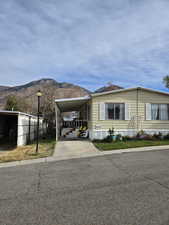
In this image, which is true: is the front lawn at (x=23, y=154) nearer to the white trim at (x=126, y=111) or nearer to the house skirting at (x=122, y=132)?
the house skirting at (x=122, y=132)

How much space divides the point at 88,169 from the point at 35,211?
3.10 metres

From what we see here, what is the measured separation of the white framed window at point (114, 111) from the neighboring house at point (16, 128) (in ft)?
20.1

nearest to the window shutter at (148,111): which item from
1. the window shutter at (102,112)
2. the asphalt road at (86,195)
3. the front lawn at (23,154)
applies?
the window shutter at (102,112)

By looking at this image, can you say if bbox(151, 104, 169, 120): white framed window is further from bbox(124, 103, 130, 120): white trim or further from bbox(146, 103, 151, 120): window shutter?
bbox(124, 103, 130, 120): white trim

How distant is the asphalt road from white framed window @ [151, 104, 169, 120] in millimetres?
7436

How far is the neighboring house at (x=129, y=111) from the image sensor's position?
12.7 metres

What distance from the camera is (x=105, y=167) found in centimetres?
646

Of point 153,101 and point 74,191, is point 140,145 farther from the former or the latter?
point 74,191

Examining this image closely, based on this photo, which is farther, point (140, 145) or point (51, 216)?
point (140, 145)

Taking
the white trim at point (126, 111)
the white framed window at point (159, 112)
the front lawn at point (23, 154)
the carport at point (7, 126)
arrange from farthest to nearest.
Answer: the carport at point (7, 126) → the white framed window at point (159, 112) → the white trim at point (126, 111) → the front lawn at point (23, 154)

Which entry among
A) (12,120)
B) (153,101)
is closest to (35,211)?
(153,101)

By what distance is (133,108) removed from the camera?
13156 mm

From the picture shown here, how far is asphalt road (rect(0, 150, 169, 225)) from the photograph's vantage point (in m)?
3.05

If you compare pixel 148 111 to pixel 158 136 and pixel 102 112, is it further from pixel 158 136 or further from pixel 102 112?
pixel 102 112
